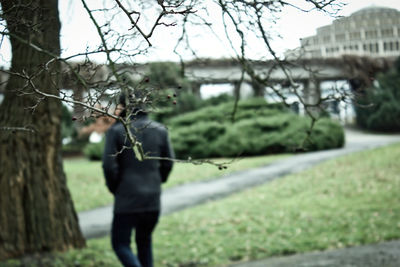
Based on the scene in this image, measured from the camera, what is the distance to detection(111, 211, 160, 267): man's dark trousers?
4441 mm

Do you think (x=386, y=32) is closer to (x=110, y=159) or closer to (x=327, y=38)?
(x=327, y=38)

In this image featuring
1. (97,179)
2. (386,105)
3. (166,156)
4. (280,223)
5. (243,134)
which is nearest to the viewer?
(166,156)

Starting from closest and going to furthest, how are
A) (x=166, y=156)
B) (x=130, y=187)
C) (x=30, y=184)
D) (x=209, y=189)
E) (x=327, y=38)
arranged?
(x=327, y=38)
(x=130, y=187)
(x=166, y=156)
(x=30, y=184)
(x=209, y=189)

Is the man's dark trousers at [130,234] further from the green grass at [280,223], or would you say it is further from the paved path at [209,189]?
the paved path at [209,189]

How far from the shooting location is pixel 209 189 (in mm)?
13492

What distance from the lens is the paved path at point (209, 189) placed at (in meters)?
9.53

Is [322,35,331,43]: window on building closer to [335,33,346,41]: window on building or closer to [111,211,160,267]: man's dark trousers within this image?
[335,33,346,41]: window on building

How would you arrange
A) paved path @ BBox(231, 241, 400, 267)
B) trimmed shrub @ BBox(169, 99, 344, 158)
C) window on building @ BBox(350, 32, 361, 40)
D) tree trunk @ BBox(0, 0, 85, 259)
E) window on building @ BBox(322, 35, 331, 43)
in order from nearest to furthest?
window on building @ BBox(322, 35, 331, 43) → window on building @ BBox(350, 32, 361, 40) → paved path @ BBox(231, 241, 400, 267) → tree trunk @ BBox(0, 0, 85, 259) → trimmed shrub @ BBox(169, 99, 344, 158)

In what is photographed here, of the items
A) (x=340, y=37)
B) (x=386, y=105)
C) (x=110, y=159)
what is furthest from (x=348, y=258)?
(x=386, y=105)

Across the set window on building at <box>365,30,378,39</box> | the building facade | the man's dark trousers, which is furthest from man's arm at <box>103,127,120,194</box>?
window on building at <box>365,30,378,39</box>

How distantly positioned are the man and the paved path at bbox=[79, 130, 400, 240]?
12.6ft

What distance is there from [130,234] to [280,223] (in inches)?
180

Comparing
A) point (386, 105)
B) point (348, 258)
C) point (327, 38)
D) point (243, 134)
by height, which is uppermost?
point (327, 38)

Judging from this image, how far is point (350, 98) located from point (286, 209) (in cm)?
627
